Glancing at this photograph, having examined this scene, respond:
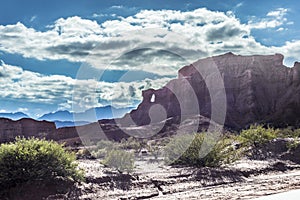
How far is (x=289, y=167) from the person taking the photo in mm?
16641

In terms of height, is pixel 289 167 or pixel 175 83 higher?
pixel 175 83

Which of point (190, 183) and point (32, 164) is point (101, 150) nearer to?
point (190, 183)

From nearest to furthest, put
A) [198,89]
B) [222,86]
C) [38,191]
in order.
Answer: [38,191]
[222,86]
[198,89]

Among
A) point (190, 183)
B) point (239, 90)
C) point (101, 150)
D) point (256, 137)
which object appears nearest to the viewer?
point (190, 183)

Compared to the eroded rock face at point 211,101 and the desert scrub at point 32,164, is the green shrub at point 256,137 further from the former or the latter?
the eroded rock face at point 211,101

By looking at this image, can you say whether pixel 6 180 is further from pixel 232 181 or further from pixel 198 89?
pixel 198 89

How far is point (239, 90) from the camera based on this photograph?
84875 millimetres

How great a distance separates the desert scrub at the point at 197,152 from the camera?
15.8 m

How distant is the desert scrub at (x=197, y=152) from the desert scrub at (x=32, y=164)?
5.34 meters

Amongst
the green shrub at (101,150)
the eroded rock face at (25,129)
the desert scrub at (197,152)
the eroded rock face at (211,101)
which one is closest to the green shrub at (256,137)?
the desert scrub at (197,152)

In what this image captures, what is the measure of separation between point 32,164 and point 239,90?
252 ft

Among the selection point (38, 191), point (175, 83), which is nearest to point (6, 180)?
point (38, 191)

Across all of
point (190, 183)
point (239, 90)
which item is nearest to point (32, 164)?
point (190, 183)

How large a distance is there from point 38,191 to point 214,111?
70330mm
